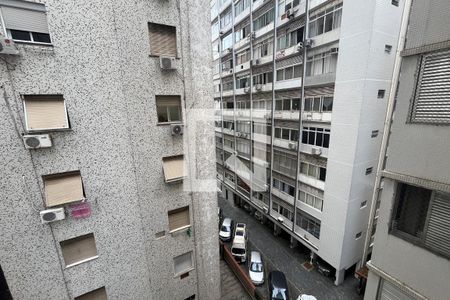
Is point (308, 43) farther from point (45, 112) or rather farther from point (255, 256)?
point (255, 256)

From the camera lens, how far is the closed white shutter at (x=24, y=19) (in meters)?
4.76

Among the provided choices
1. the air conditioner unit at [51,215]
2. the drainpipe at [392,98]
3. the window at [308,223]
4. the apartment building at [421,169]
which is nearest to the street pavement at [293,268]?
the window at [308,223]

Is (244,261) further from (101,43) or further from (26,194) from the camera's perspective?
(101,43)

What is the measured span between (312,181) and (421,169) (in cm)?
869

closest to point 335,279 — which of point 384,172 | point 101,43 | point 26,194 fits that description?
point 384,172

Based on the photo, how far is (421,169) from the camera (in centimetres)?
541

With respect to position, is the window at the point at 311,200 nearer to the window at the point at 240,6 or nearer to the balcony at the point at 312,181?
the balcony at the point at 312,181

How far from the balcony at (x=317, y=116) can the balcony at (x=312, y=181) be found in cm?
410

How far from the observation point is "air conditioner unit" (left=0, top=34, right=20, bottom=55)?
14.6 ft

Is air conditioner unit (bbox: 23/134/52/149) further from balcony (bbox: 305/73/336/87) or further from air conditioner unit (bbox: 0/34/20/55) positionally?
balcony (bbox: 305/73/336/87)

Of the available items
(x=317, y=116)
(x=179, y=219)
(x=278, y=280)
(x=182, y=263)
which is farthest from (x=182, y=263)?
(x=317, y=116)

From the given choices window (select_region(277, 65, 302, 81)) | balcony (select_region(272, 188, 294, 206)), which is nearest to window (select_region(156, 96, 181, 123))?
window (select_region(277, 65, 302, 81))

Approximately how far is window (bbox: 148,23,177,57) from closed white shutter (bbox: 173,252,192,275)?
26.1 feet

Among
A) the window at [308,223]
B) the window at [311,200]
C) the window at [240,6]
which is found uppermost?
the window at [240,6]
